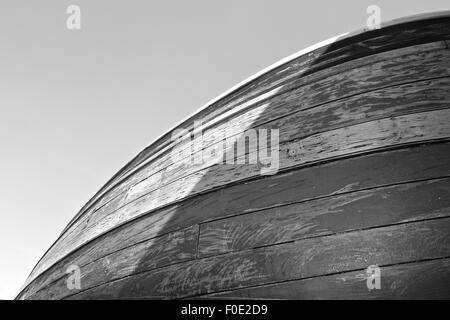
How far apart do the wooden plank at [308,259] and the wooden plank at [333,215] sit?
0.03m

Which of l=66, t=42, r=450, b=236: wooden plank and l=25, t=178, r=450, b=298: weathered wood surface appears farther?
l=66, t=42, r=450, b=236: wooden plank

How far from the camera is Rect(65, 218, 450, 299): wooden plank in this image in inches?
48.4

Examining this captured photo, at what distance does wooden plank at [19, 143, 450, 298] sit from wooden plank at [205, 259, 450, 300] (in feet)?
1.07

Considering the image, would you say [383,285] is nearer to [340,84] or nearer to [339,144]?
[339,144]

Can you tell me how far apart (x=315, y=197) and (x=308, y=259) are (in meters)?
0.26

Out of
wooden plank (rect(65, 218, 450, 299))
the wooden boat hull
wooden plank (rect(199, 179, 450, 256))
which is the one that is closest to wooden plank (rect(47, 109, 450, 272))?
the wooden boat hull

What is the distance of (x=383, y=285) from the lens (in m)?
1.19

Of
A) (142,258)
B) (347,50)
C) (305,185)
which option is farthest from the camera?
(347,50)

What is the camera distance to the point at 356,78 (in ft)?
6.18

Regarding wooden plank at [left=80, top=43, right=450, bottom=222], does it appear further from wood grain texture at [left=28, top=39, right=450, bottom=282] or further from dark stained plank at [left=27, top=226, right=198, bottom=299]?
dark stained plank at [left=27, top=226, right=198, bottom=299]

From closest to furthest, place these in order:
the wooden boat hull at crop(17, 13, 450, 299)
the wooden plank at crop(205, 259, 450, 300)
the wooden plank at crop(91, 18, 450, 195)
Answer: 1. the wooden plank at crop(205, 259, 450, 300)
2. the wooden boat hull at crop(17, 13, 450, 299)
3. the wooden plank at crop(91, 18, 450, 195)

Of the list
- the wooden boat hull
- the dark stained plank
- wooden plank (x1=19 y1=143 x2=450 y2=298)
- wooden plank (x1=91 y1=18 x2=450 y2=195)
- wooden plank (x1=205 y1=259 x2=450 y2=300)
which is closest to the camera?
wooden plank (x1=205 y1=259 x2=450 y2=300)

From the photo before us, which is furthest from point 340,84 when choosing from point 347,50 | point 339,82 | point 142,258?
point 142,258
